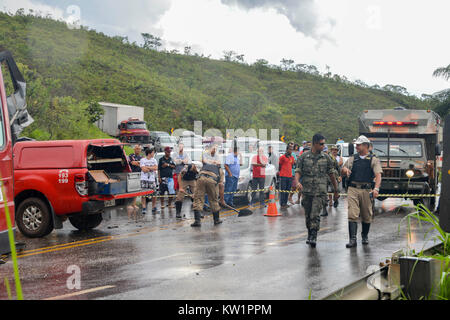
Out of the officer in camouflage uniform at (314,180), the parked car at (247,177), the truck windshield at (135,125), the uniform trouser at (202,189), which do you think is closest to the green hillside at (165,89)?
the truck windshield at (135,125)

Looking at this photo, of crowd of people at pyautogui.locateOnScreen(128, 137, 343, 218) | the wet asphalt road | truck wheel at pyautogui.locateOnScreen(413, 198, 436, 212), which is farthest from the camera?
truck wheel at pyautogui.locateOnScreen(413, 198, 436, 212)

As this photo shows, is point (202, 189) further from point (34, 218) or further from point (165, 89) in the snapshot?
point (165, 89)

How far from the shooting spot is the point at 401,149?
18.3m

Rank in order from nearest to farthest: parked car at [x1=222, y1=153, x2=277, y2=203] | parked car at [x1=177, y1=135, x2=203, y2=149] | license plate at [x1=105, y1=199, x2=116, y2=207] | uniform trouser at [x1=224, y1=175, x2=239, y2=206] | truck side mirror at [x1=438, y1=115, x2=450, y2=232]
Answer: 1. truck side mirror at [x1=438, y1=115, x2=450, y2=232]
2. license plate at [x1=105, y1=199, x2=116, y2=207]
3. uniform trouser at [x1=224, y1=175, x2=239, y2=206]
4. parked car at [x1=222, y1=153, x2=277, y2=203]
5. parked car at [x1=177, y1=135, x2=203, y2=149]

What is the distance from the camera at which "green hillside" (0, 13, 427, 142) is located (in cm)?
4219

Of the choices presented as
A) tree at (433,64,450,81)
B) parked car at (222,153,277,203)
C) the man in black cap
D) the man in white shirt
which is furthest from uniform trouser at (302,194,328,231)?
tree at (433,64,450,81)

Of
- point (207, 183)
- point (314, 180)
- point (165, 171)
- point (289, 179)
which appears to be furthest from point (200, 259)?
point (289, 179)

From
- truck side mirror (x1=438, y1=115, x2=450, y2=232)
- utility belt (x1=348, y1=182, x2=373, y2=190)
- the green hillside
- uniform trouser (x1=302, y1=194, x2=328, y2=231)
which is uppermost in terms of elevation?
the green hillside

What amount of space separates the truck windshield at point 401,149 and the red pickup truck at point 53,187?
8802 millimetres

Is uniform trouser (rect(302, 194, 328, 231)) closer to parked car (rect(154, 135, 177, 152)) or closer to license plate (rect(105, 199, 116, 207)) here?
license plate (rect(105, 199, 116, 207))

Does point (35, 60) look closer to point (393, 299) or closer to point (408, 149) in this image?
point (408, 149)

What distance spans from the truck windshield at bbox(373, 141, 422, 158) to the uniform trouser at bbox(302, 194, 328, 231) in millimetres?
7596
